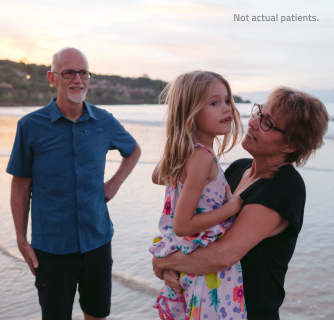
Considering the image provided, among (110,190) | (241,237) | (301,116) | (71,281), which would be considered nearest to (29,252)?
(71,281)

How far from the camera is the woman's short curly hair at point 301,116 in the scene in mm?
1695

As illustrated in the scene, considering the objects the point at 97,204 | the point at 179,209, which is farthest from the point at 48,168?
the point at 179,209

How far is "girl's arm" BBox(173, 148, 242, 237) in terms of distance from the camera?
152 cm

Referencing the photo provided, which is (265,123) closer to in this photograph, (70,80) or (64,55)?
(70,80)

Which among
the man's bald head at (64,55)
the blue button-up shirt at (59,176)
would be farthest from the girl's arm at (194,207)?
the man's bald head at (64,55)

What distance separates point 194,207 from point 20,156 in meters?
1.30

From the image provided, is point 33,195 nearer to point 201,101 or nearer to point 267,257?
point 201,101

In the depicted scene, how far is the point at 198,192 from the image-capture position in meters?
1.53

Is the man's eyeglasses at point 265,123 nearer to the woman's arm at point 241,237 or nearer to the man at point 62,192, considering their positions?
the woman's arm at point 241,237

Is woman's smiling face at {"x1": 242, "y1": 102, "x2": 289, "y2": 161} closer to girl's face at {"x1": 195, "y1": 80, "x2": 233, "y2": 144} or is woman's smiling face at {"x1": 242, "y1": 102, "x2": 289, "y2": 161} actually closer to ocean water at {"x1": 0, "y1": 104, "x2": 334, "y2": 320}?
girl's face at {"x1": 195, "y1": 80, "x2": 233, "y2": 144}

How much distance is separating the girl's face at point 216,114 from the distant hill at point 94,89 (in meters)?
37.9

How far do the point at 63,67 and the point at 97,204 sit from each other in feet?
3.30

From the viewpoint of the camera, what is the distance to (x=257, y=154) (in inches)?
74.7

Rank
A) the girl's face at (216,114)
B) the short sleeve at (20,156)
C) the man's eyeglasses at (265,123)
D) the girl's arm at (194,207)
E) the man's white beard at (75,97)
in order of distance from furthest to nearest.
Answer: the man's white beard at (75,97) → the short sleeve at (20,156) → the man's eyeglasses at (265,123) → the girl's face at (216,114) → the girl's arm at (194,207)
